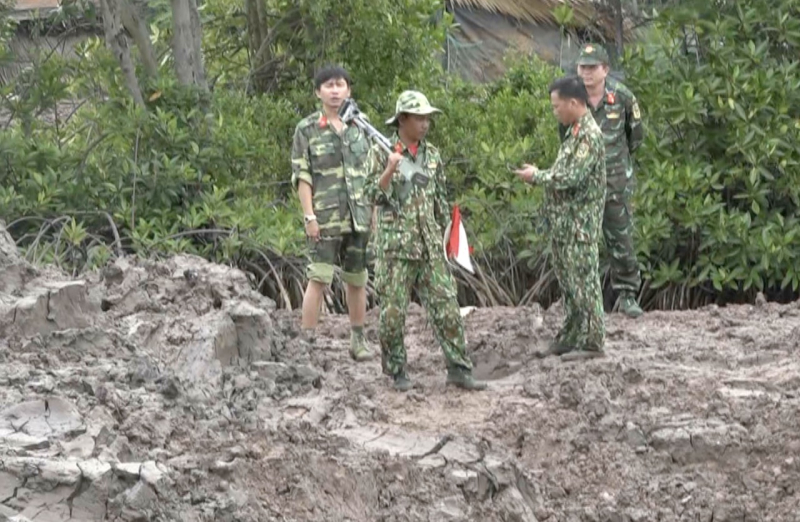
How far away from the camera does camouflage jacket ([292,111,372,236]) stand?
9367mm

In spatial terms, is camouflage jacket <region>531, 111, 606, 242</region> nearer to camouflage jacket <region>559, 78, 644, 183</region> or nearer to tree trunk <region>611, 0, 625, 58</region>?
camouflage jacket <region>559, 78, 644, 183</region>

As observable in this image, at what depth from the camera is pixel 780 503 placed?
7.20 m

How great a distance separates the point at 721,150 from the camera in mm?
12625

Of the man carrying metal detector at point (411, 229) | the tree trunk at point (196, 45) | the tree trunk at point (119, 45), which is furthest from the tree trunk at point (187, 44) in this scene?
the man carrying metal detector at point (411, 229)

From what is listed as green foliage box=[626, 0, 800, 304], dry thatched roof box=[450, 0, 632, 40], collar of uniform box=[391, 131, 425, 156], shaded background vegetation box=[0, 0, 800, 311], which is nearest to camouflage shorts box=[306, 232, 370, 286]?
collar of uniform box=[391, 131, 425, 156]

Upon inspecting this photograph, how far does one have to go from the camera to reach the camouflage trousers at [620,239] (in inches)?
405

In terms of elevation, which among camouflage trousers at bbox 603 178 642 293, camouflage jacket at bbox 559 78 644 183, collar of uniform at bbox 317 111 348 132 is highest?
collar of uniform at bbox 317 111 348 132

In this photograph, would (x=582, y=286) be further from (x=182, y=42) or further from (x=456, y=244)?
(x=182, y=42)

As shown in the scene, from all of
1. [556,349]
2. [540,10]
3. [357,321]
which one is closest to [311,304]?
[357,321]

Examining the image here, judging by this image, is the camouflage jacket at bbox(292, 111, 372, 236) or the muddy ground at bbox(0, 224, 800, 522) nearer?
the muddy ground at bbox(0, 224, 800, 522)

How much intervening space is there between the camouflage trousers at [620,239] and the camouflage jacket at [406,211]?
2.43 meters

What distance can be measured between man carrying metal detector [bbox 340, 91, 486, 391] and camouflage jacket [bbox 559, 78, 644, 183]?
2.19 meters

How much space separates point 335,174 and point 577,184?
1508 mm

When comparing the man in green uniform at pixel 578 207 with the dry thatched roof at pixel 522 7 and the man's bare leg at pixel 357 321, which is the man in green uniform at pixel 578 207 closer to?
the man's bare leg at pixel 357 321
